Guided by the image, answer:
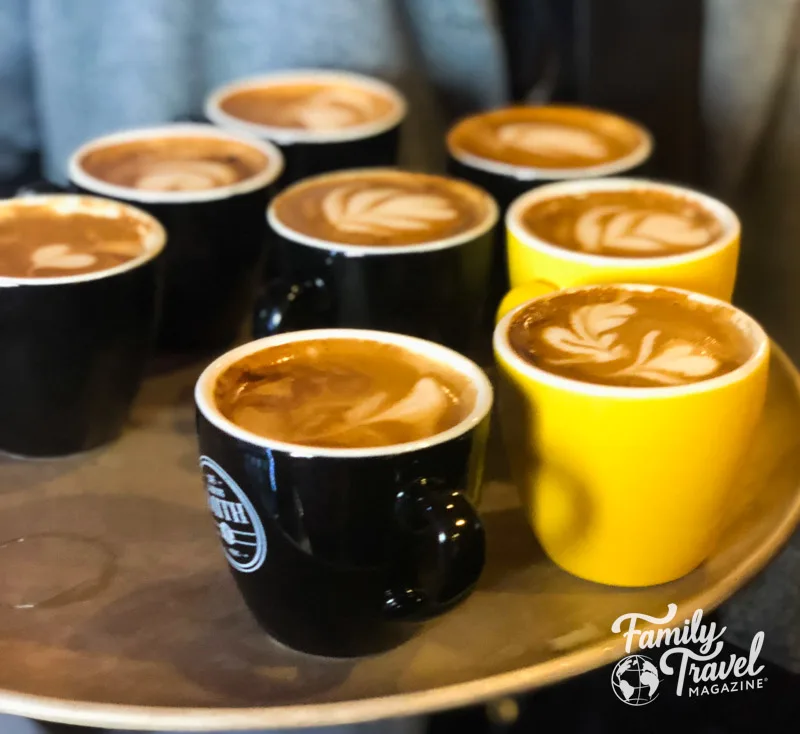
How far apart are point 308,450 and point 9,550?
216mm

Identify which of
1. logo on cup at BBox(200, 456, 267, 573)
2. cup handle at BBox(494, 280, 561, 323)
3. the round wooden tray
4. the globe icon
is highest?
cup handle at BBox(494, 280, 561, 323)

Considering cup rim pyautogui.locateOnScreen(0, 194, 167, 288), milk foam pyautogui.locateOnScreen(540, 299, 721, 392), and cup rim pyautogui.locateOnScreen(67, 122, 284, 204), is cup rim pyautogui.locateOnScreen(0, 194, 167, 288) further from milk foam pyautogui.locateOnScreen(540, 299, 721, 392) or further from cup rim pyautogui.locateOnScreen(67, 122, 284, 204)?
milk foam pyautogui.locateOnScreen(540, 299, 721, 392)

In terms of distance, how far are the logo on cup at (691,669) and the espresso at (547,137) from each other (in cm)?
39

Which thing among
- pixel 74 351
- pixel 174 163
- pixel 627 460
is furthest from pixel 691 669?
pixel 174 163

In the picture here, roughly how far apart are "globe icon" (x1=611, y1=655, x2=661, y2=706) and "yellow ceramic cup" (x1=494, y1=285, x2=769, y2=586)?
0.12 metres

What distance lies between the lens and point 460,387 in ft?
1.73

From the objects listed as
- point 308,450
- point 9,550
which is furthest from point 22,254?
point 308,450

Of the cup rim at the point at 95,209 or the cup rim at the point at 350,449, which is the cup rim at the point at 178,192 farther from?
the cup rim at the point at 350,449

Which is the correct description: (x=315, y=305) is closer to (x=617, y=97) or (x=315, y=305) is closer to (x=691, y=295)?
(x=691, y=295)

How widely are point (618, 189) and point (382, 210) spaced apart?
0.57 ft

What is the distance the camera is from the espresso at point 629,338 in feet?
1.74

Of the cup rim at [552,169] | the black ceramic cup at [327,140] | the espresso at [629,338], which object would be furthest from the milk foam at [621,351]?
the black ceramic cup at [327,140]

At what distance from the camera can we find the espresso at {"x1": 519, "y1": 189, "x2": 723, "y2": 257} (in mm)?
678

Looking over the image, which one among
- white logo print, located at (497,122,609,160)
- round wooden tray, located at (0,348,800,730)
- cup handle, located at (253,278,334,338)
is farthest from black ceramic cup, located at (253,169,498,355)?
white logo print, located at (497,122,609,160)
